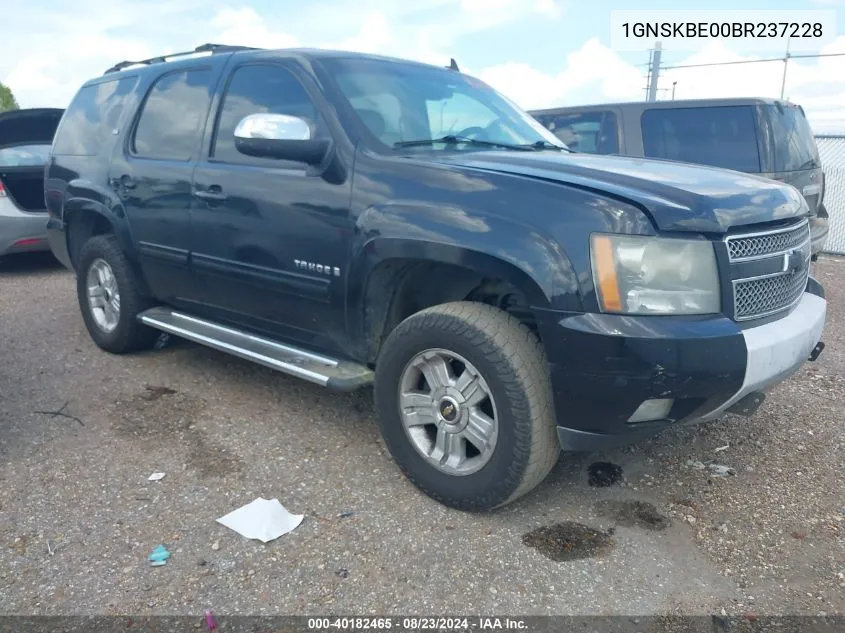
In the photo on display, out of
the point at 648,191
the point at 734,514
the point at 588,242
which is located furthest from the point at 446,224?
the point at 734,514

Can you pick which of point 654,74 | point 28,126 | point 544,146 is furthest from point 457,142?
point 654,74

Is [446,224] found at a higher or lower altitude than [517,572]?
higher

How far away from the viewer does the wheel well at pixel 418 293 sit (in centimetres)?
304

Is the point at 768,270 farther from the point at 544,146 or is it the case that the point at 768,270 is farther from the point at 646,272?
the point at 544,146

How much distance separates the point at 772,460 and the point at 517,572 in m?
1.64

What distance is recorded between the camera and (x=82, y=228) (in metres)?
5.08

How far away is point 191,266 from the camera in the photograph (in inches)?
156

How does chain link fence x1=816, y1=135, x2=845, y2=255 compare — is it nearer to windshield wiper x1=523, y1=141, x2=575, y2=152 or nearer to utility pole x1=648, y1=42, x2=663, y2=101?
utility pole x1=648, y1=42, x2=663, y2=101

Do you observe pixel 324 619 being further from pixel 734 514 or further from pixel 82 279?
pixel 82 279

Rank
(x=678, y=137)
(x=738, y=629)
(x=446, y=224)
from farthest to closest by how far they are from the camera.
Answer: (x=678, y=137), (x=446, y=224), (x=738, y=629)

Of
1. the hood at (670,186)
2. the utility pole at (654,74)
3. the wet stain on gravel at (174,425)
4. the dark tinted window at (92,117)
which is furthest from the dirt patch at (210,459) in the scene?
the utility pole at (654,74)

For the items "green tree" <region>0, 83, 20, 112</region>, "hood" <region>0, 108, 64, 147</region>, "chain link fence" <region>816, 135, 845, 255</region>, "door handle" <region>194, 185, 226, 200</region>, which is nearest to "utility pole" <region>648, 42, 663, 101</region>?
"chain link fence" <region>816, 135, 845, 255</region>

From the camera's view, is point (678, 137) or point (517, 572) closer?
point (517, 572)

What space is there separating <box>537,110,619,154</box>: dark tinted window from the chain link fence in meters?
Answer: 5.38
